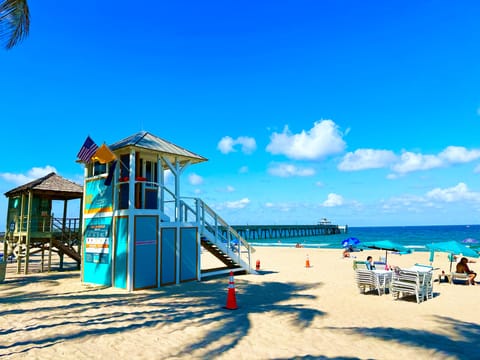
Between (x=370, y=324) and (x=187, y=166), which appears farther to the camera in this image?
(x=187, y=166)

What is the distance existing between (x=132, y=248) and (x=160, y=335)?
529 cm

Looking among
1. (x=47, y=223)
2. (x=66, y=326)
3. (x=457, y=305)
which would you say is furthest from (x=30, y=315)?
(x=47, y=223)

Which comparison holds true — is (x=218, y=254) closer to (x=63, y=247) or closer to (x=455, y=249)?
(x=63, y=247)

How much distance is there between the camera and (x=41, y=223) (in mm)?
19656

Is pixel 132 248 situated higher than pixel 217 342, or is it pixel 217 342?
pixel 132 248

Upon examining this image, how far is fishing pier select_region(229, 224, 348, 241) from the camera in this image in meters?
87.2

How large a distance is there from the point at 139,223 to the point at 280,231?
84.4m

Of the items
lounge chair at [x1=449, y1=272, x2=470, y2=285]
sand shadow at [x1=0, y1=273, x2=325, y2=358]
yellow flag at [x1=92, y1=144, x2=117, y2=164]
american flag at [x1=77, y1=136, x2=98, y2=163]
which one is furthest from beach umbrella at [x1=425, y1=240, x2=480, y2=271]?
american flag at [x1=77, y1=136, x2=98, y2=163]

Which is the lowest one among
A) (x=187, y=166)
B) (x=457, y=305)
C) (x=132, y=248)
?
(x=457, y=305)

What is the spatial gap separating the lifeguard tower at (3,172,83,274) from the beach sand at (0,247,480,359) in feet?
18.9

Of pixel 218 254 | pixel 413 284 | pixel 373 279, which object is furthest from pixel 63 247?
pixel 413 284

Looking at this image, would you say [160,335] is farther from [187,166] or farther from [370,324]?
[187,166]

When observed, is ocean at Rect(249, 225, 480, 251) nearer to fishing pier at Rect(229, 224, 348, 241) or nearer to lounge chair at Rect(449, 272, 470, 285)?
fishing pier at Rect(229, 224, 348, 241)

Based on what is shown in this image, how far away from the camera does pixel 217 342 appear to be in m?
6.60
